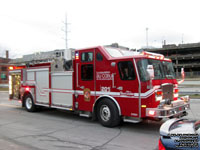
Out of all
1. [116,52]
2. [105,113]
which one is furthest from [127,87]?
[116,52]

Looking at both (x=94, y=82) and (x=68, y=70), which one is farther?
(x=68, y=70)

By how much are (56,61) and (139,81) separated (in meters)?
4.26

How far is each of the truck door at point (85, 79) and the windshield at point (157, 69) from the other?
195 cm

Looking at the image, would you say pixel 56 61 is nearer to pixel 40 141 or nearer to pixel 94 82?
pixel 94 82

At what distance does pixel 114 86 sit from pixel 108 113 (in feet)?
3.16

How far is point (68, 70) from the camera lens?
8438 millimetres

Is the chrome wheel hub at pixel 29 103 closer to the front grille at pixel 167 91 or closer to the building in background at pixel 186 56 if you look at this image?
the front grille at pixel 167 91

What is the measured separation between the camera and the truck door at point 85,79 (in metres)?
7.55

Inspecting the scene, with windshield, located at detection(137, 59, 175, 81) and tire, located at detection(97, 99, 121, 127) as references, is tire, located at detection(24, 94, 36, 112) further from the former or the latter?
windshield, located at detection(137, 59, 175, 81)

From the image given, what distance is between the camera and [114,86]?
6879 mm

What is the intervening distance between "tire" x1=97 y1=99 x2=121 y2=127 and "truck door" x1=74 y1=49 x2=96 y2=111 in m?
0.45

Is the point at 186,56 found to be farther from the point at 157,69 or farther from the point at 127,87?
the point at 127,87

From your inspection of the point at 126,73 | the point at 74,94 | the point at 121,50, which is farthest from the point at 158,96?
the point at 74,94

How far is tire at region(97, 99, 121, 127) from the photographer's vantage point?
6793 mm
